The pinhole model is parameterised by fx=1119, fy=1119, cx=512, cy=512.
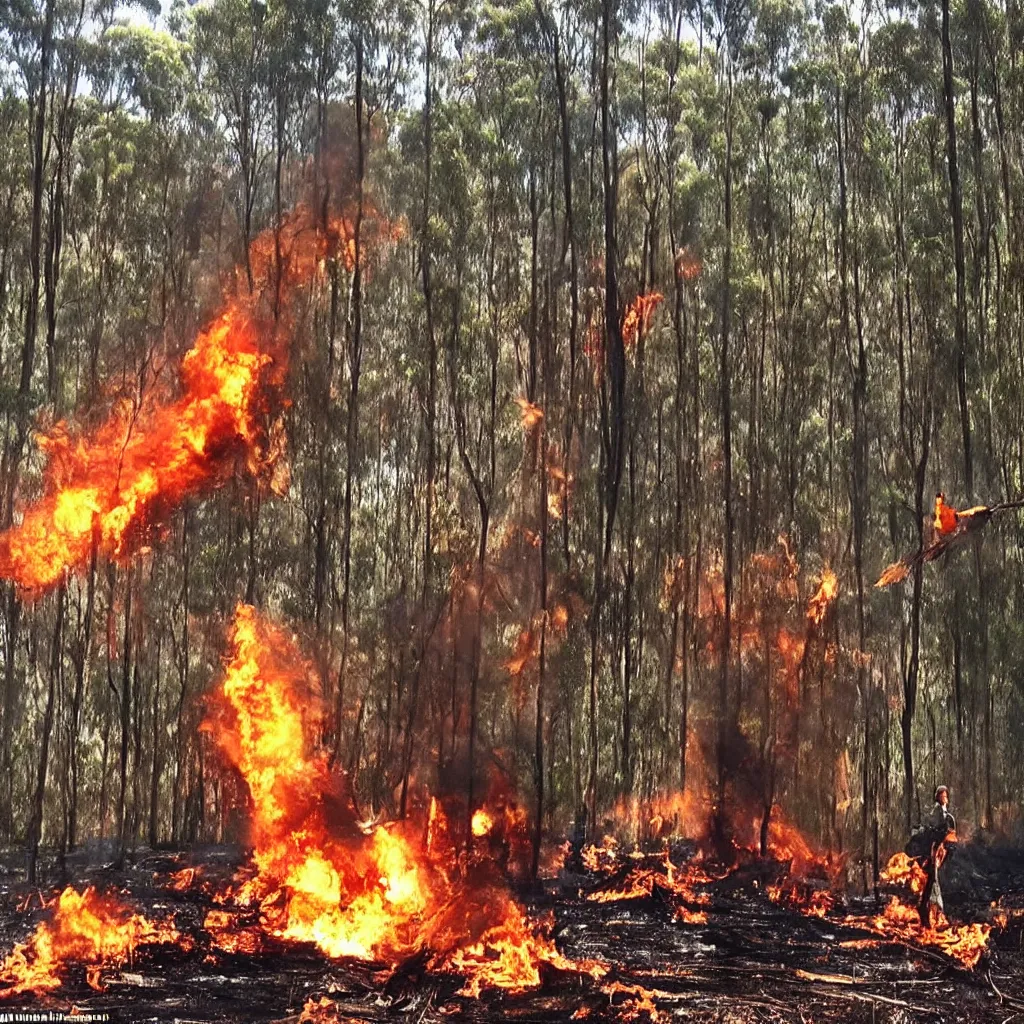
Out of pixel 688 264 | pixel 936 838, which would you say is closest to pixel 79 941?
pixel 936 838

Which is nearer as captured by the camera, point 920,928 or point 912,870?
point 920,928

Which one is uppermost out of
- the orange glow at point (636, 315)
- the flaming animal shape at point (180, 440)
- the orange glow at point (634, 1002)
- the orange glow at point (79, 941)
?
the orange glow at point (636, 315)

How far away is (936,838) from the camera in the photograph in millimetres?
13336

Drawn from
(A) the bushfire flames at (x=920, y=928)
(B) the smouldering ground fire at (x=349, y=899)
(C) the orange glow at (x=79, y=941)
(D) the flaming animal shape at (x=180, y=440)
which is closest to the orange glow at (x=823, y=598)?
(B) the smouldering ground fire at (x=349, y=899)

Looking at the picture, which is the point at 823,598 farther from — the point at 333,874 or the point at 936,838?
the point at 333,874

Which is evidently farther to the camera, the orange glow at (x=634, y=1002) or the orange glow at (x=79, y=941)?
the orange glow at (x=79, y=941)

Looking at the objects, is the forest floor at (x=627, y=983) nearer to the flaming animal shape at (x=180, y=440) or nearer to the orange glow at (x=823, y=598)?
the flaming animal shape at (x=180, y=440)

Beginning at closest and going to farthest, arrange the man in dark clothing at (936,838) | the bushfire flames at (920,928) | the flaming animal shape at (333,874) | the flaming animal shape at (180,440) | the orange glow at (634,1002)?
1. the orange glow at (634,1002)
2. the flaming animal shape at (333,874)
3. the bushfire flames at (920,928)
4. the man in dark clothing at (936,838)
5. the flaming animal shape at (180,440)

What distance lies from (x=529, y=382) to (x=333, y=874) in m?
15.5

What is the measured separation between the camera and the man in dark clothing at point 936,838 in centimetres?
1312

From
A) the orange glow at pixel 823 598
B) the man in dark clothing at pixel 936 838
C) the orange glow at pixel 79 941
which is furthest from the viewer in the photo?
the orange glow at pixel 823 598

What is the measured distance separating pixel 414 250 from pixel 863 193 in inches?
415

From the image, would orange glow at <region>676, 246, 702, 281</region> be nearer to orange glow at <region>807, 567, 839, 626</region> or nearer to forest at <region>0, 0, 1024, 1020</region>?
forest at <region>0, 0, 1024, 1020</region>

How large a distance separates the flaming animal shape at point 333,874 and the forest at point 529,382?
15.4 ft
